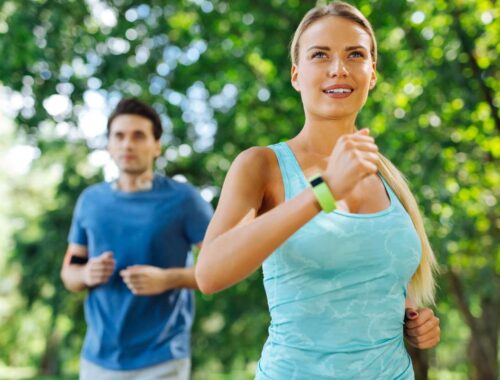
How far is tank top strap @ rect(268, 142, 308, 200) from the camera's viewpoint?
5.69 ft

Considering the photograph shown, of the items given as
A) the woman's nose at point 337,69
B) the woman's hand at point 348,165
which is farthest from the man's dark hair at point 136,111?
the woman's hand at point 348,165

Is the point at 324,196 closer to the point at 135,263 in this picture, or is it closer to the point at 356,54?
the point at 356,54

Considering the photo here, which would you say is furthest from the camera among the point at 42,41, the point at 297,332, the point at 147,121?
the point at 42,41

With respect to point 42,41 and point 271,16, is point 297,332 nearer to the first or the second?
point 42,41

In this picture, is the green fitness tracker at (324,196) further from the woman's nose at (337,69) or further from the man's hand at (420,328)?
the man's hand at (420,328)

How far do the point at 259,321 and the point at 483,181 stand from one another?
390 centimetres

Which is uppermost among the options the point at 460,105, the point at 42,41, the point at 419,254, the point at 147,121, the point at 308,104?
the point at 42,41

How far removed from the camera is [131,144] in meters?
3.73

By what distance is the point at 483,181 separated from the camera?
7.98 m

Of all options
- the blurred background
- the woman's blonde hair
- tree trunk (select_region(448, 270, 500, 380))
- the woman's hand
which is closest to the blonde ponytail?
the woman's blonde hair

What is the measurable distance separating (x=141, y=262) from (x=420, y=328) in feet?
6.30

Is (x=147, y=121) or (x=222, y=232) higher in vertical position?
(x=147, y=121)

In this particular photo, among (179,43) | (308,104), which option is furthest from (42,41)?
(308,104)

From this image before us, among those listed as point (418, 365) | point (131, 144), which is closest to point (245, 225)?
point (131, 144)
